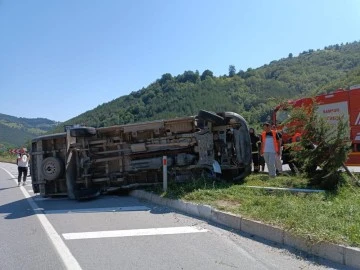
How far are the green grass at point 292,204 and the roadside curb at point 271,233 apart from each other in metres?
0.11

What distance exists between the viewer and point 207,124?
11.5 meters

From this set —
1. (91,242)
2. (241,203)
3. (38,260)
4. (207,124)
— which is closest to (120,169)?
(207,124)

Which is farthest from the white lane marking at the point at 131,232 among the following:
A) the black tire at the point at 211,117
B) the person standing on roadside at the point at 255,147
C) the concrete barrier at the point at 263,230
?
the person standing on roadside at the point at 255,147

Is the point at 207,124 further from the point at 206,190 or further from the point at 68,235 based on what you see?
the point at 68,235

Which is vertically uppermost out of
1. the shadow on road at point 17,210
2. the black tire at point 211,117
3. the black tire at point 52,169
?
the black tire at point 211,117

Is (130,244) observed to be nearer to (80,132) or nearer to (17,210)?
(17,210)

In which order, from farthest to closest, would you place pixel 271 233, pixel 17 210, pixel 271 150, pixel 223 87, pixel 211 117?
1. pixel 223 87
2. pixel 271 150
3. pixel 211 117
4. pixel 17 210
5. pixel 271 233

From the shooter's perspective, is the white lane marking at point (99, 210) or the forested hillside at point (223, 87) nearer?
the white lane marking at point (99, 210)

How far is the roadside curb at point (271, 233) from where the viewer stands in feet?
16.6

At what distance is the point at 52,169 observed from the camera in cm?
1183

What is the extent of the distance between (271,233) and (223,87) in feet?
315

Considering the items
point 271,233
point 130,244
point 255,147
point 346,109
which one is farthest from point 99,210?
point 346,109

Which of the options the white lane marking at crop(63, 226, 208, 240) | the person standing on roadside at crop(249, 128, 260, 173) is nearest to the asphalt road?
the white lane marking at crop(63, 226, 208, 240)

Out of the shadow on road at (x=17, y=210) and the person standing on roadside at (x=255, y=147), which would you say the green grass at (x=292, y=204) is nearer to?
the person standing on roadside at (x=255, y=147)
